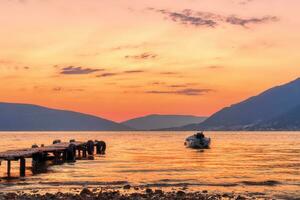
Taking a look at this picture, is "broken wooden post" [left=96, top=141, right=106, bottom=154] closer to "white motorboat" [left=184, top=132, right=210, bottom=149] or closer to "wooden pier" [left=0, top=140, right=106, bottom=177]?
"wooden pier" [left=0, top=140, right=106, bottom=177]

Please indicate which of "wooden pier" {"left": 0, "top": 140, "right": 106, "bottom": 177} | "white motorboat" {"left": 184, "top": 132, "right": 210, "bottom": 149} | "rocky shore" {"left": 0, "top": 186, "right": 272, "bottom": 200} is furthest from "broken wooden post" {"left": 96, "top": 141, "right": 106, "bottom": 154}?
"rocky shore" {"left": 0, "top": 186, "right": 272, "bottom": 200}

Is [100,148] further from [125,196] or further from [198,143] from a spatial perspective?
[125,196]

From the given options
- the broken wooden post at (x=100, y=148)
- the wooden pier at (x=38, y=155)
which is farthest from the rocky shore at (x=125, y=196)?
the broken wooden post at (x=100, y=148)

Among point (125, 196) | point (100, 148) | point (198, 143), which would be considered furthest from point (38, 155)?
point (198, 143)

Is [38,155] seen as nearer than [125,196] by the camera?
No

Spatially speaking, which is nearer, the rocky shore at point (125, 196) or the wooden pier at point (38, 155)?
the rocky shore at point (125, 196)

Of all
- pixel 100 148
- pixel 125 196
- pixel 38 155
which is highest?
pixel 100 148

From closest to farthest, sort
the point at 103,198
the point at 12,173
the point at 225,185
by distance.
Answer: the point at 103,198 < the point at 225,185 < the point at 12,173

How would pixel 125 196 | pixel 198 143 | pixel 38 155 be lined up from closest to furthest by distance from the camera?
1. pixel 125 196
2. pixel 38 155
3. pixel 198 143

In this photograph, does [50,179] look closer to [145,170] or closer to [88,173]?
[88,173]

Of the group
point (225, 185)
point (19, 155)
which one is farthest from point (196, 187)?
point (19, 155)

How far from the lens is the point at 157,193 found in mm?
34625

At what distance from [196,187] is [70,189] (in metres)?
9.82

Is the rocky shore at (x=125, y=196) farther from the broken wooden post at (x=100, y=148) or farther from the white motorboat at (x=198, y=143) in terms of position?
the white motorboat at (x=198, y=143)
